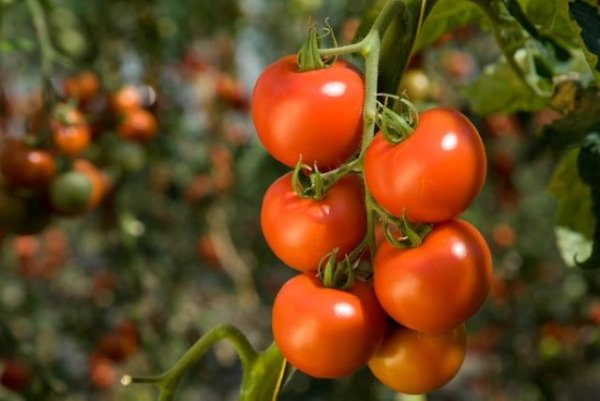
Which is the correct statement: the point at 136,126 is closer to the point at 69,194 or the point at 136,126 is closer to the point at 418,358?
the point at 69,194

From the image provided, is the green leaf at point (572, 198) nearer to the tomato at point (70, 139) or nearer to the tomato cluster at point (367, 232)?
the tomato cluster at point (367, 232)

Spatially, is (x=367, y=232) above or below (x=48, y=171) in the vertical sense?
above

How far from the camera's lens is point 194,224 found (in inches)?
122

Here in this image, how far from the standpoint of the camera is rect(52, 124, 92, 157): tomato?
1.58 metres

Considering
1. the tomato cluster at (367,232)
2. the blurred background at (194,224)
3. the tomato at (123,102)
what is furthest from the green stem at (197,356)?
the tomato at (123,102)

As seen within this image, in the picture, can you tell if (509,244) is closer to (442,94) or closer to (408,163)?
(442,94)

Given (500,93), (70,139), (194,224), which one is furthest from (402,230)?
(194,224)

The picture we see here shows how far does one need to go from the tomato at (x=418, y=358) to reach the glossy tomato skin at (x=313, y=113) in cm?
13

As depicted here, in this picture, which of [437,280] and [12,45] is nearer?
[437,280]

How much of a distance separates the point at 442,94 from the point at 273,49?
1470mm

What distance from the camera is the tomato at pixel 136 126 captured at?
1802 mm

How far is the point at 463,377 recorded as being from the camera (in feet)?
14.0

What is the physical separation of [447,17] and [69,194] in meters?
0.76

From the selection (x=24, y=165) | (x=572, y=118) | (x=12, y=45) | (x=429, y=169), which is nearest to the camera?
(x=429, y=169)
